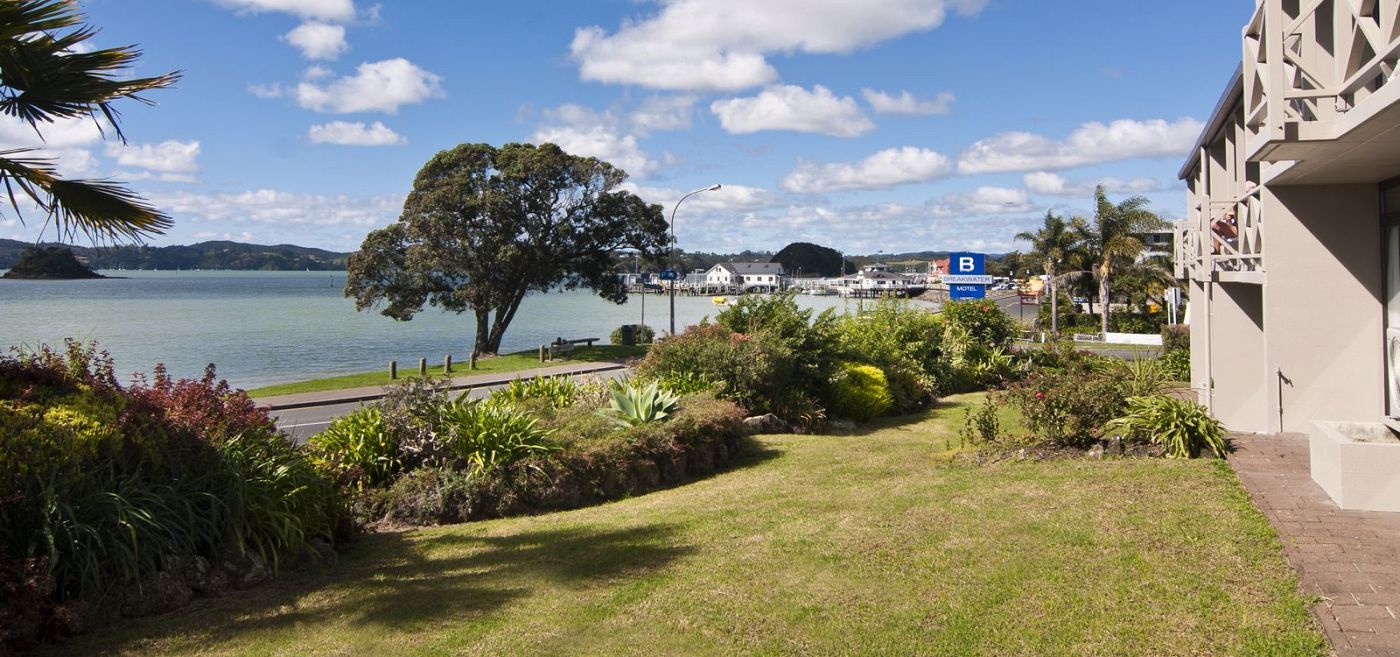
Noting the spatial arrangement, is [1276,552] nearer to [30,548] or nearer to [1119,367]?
[30,548]

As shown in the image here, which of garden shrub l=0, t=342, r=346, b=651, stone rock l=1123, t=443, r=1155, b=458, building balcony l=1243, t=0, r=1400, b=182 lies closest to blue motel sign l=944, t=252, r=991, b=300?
stone rock l=1123, t=443, r=1155, b=458

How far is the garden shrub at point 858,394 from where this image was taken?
17875 millimetres

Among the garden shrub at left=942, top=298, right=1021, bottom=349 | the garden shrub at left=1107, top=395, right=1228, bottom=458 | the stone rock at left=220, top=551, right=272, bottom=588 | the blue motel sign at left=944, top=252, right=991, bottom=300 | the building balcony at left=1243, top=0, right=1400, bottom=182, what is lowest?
the stone rock at left=220, top=551, right=272, bottom=588

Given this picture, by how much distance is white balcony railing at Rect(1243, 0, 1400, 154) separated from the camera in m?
6.87

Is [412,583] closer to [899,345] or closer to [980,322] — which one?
[899,345]

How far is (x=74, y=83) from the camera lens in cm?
707

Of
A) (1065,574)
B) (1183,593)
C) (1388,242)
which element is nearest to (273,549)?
(1065,574)

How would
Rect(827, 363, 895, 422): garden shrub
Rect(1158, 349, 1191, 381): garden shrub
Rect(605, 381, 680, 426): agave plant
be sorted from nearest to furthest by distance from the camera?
Rect(605, 381, 680, 426): agave plant → Rect(827, 363, 895, 422): garden shrub → Rect(1158, 349, 1191, 381): garden shrub

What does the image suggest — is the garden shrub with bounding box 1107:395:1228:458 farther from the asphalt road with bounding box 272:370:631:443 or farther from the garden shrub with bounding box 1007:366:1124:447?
the asphalt road with bounding box 272:370:631:443

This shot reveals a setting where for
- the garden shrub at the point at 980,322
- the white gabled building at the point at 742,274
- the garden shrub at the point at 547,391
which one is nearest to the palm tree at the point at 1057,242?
the garden shrub at the point at 980,322

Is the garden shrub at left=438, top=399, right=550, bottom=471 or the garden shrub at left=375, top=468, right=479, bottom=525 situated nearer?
the garden shrub at left=375, top=468, right=479, bottom=525

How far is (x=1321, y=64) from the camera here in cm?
970

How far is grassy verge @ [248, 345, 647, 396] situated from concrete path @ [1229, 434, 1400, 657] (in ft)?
63.6

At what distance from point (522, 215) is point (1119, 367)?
2922 cm
